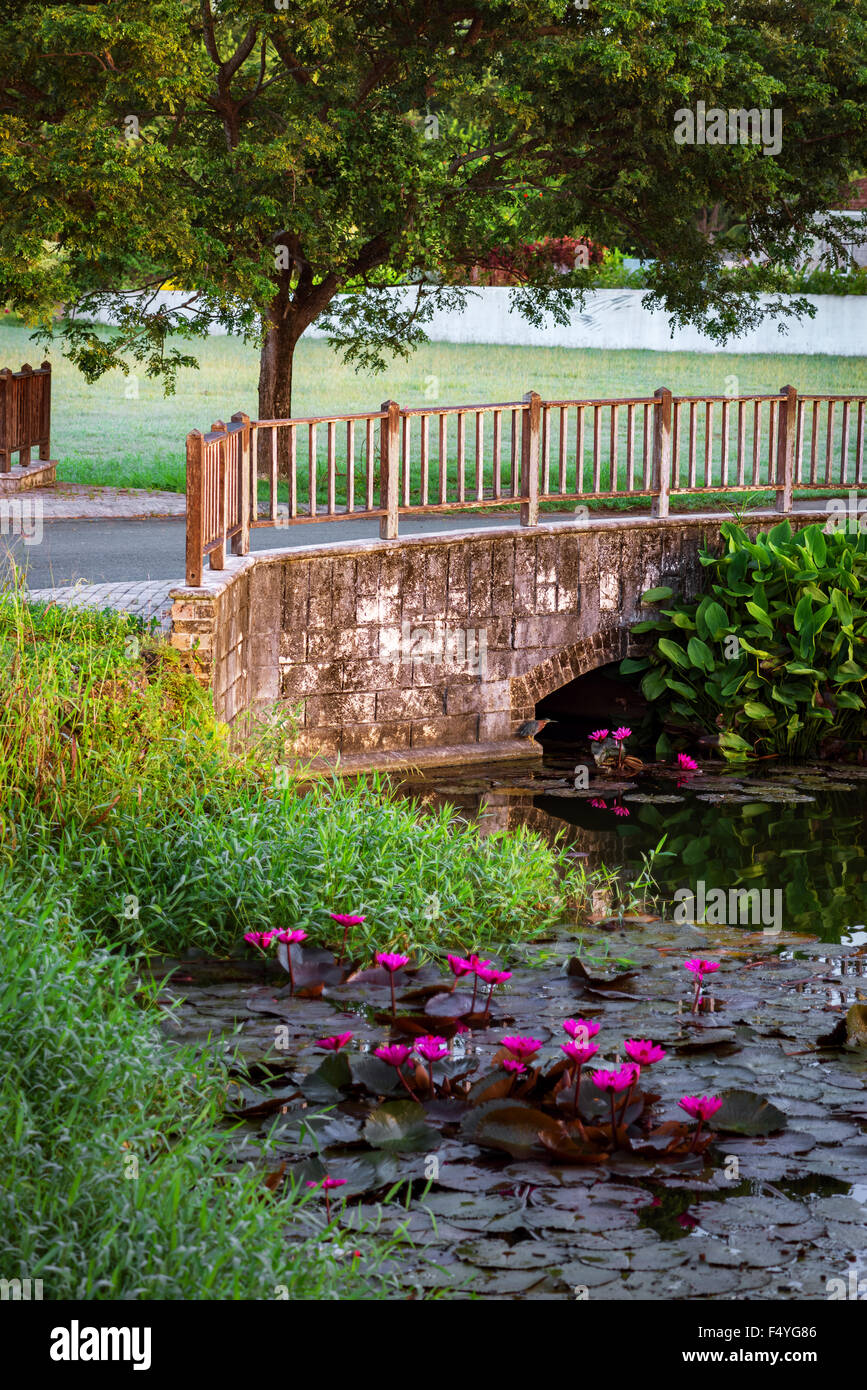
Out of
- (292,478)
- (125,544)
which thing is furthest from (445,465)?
(125,544)

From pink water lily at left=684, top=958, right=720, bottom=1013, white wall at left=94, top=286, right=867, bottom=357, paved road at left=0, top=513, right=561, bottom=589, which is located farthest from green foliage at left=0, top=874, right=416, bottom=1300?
white wall at left=94, top=286, right=867, bottom=357

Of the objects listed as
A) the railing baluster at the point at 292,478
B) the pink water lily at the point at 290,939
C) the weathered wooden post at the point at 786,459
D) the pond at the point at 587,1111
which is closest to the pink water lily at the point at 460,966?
the pond at the point at 587,1111

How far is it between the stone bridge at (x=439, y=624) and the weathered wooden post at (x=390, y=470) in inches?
5.7

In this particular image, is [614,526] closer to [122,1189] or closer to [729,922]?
[729,922]

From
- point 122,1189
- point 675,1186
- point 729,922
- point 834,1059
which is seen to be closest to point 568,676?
point 729,922

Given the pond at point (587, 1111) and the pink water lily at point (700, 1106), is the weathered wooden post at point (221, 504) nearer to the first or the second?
the pond at point (587, 1111)

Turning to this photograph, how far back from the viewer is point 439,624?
1313 centimetres

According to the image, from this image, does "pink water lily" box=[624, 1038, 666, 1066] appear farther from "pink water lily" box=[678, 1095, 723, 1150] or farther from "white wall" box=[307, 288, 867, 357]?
"white wall" box=[307, 288, 867, 357]

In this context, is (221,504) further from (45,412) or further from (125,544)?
(45,412)

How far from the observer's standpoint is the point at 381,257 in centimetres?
1839

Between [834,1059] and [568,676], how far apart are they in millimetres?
7579

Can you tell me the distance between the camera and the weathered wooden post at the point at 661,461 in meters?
14.5

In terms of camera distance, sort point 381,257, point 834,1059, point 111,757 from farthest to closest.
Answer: point 381,257, point 111,757, point 834,1059

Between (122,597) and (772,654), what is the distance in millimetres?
5078
